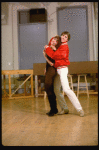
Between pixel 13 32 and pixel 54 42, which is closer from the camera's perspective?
pixel 54 42

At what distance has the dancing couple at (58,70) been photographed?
2328 mm

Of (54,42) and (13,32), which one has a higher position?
(13,32)

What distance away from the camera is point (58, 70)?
7.78 ft

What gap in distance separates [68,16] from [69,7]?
0.30 meters

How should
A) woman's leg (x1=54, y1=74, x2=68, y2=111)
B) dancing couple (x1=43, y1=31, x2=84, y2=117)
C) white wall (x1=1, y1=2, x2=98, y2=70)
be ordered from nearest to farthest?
dancing couple (x1=43, y1=31, x2=84, y2=117) → woman's leg (x1=54, y1=74, x2=68, y2=111) → white wall (x1=1, y1=2, x2=98, y2=70)

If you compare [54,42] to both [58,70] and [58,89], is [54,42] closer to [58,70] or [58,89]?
[58,70]

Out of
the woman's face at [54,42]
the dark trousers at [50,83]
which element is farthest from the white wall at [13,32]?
the dark trousers at [50,83]

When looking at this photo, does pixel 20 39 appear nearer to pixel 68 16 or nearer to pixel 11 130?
pixel 68 16

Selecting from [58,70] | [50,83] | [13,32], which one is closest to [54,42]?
[58,70]

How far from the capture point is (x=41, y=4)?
6.09 metres

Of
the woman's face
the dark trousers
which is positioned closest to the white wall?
the woman's face

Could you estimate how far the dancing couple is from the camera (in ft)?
7.64

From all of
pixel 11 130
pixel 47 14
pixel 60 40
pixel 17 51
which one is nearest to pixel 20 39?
pixel 17 51

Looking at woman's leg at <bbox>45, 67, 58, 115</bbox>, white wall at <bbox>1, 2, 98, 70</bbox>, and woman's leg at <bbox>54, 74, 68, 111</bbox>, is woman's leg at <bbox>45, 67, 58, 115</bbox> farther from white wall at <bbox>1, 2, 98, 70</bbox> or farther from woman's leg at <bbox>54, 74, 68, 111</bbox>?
white wall at <bbox>1, 2, 98, 70</bbox>
